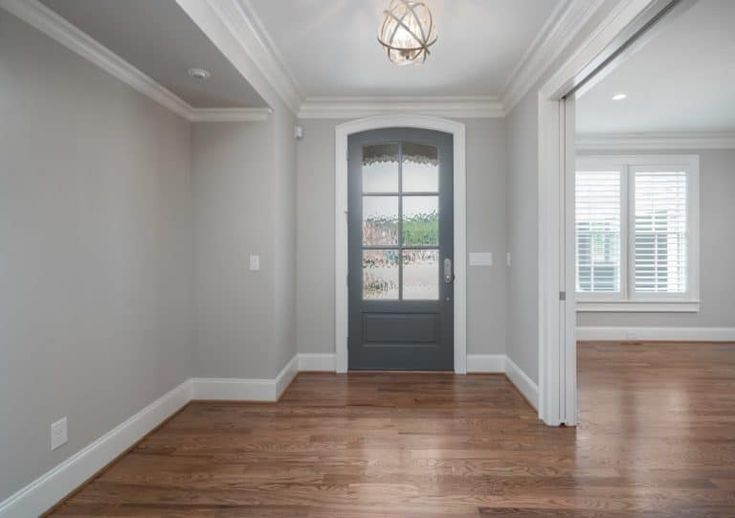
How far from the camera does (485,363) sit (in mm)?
3994

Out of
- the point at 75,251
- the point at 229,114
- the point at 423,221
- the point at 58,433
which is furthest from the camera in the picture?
the point at 423,221

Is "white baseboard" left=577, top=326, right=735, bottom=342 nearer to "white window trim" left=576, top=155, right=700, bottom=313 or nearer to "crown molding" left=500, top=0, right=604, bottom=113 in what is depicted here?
"white window trim" left=576, top=155, right=700, bottom=313

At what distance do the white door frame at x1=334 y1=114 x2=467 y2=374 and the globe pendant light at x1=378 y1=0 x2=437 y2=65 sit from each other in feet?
5.61

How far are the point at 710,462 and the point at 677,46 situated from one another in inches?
110

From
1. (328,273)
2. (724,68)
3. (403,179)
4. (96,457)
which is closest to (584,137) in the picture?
(724,68)

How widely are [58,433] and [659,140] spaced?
6.59m

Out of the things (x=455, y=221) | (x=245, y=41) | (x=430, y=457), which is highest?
(x=245, y=41)

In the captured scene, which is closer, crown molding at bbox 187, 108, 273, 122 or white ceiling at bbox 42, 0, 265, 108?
white ceiling at bbox 42, 0, 265, 108

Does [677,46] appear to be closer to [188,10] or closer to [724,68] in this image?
[724,68]

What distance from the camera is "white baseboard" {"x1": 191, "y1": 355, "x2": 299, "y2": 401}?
11.0 feet

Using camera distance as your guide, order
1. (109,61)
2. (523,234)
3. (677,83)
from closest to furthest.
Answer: (109,61)
(523,234)
(677,83)

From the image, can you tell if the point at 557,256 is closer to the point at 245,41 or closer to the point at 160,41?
the point at 245,41

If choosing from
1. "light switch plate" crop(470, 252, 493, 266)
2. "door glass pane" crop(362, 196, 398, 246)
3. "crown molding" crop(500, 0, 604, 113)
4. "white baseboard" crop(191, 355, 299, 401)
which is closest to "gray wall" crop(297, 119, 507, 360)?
"light switch plate" crop(470, 252, 493, 266)

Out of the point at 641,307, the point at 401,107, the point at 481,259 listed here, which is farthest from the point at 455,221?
the point at 641,307
